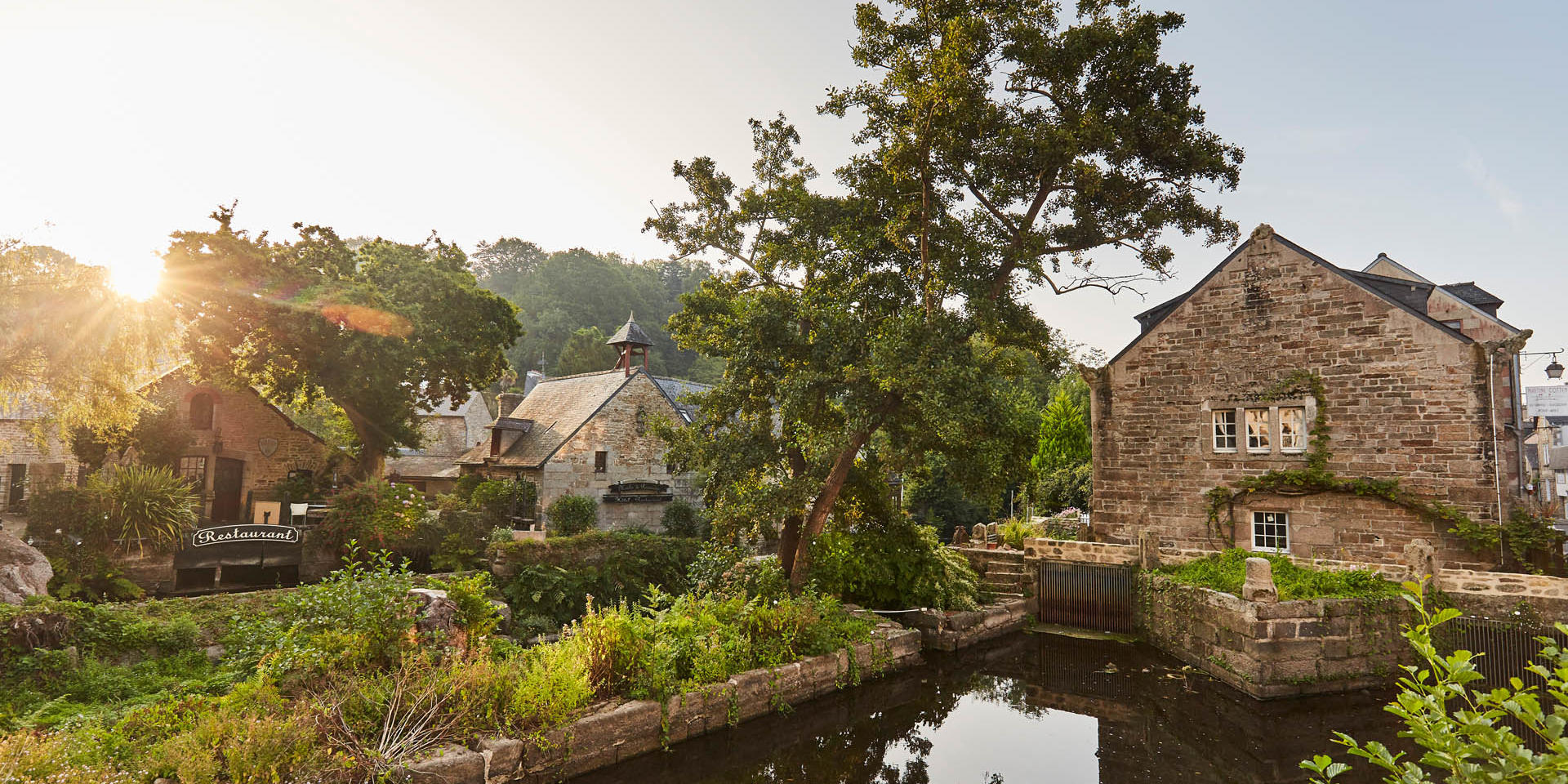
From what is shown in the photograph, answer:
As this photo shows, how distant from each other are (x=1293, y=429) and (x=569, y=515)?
64.4ft

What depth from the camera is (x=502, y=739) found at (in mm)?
6871

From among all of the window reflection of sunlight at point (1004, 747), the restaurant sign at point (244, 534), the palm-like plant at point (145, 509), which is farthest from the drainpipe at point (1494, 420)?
the palm-like plant at point (145, 509)

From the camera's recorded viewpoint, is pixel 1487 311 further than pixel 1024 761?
Yes

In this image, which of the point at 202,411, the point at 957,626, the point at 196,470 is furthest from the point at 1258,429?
the point at 196,470

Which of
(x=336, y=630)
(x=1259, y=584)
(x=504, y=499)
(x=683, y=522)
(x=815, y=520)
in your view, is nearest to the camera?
(x=336, y=630)

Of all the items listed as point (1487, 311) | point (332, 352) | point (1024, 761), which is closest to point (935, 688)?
point (1024, 761)

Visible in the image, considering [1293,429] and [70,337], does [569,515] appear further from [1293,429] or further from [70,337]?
[1293,429]

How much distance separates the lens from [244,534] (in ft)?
52.1

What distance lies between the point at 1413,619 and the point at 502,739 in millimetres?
13548

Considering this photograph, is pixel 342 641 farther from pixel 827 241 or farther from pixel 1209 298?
pixel 1209 298

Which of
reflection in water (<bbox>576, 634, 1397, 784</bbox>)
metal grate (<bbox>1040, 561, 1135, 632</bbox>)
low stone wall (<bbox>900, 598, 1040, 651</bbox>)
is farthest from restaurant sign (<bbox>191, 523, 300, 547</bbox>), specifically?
metal grate (<bbox>1040, 561, 1135, 632</bbox>)

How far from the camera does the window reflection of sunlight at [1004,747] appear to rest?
26.8 feet

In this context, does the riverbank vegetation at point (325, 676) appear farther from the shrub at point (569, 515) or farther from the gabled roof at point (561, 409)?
the gabled roof at point (561, 409)

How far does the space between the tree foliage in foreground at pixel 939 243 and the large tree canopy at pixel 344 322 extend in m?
11.6
